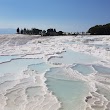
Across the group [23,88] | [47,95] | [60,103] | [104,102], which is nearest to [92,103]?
[104,102]

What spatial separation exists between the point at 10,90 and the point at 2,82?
1.26m

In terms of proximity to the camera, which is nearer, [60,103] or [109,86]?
[60,103]

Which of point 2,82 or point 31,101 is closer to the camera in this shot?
point 31,101

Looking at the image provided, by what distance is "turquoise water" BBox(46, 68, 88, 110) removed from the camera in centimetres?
636

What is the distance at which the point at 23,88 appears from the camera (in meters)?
8.12

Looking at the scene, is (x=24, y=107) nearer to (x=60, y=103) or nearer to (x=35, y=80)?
(x=60, y=103)

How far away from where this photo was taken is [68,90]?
786cm

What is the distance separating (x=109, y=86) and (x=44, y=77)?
8.84 ft

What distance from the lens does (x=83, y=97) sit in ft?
23.0

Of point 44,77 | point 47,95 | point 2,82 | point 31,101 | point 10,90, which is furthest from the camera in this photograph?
point 44,77

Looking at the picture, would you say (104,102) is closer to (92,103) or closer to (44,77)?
(92,103)

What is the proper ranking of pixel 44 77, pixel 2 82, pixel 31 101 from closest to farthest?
1. pixel 31 101
2. pixel 2 82
3. pixel 44 77

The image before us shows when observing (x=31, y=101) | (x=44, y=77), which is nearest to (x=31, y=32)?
(x=44, y=77)

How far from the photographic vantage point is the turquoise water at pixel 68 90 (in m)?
6.36
